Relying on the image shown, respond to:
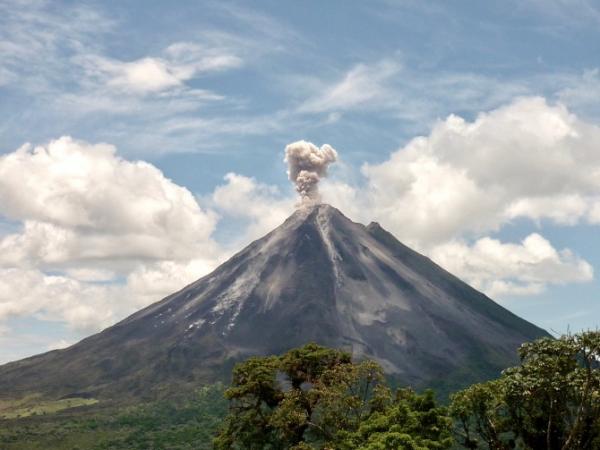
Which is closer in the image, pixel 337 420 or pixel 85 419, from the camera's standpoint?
pixel 337 420

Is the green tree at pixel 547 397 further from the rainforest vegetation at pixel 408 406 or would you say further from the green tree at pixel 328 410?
the green tree at pixel 328 410

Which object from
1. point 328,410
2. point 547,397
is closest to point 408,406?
point 328,410

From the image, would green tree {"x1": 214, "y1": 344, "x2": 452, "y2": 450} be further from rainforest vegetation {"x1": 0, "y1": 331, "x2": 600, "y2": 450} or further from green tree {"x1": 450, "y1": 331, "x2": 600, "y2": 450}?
green tree {"x1": 450, "y1": 331, "x2": 600, "y2": 450}

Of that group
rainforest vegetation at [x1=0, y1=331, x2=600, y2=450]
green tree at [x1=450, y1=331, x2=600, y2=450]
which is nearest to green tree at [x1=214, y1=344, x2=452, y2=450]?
rainforest vegetation at [x1=0, y1=331, x2=600, y2=450]

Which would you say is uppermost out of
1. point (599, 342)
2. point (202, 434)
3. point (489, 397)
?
point (599, 342)

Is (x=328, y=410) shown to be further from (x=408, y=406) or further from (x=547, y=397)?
(x=547, y=397)

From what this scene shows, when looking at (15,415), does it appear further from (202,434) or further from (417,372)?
(417,372)

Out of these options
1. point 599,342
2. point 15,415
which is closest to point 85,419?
Answer: point 15,415
